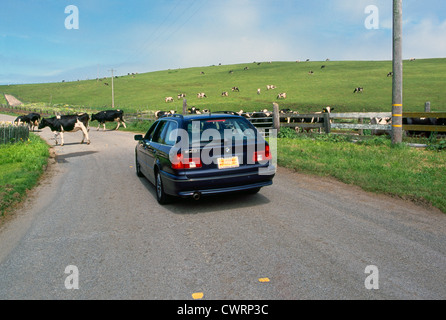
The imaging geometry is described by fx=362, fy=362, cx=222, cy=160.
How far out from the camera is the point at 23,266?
439 centimetres

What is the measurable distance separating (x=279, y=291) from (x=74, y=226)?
3.78 metres

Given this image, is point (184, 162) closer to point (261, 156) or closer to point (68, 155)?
point (261, 156)

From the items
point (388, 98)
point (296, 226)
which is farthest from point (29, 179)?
point (388, 98)

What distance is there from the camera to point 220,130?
7027mm

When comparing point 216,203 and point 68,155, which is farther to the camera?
point 68,155

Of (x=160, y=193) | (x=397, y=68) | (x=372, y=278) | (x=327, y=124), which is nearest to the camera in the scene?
(x=372, y=278)

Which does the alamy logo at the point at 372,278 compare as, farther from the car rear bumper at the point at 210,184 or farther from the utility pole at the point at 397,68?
the utility pole at the point at 397,68

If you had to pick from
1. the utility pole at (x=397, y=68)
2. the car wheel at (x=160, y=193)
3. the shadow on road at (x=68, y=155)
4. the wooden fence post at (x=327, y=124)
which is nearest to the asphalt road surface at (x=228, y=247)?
the car wheel at (x=160, y=193)

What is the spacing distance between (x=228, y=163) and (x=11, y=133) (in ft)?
57.3

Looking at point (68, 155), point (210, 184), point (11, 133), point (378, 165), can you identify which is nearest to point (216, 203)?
point (210, 184)

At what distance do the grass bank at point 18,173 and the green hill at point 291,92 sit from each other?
107 ft

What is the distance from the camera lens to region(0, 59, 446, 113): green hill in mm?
45594

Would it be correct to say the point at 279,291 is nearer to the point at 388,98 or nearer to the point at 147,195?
the point at 147,195

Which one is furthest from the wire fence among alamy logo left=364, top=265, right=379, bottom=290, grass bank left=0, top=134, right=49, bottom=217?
alamy logo left=364, top=265, right=379, bottom=290
